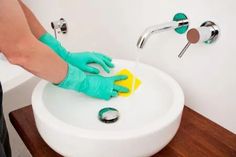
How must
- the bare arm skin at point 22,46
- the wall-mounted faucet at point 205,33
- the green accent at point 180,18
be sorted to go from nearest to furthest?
the bare arm skin at point 22,46 < the wall-mounted faucet at point 205,33 < the green accent at point 180,18

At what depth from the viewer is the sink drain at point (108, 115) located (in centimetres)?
84

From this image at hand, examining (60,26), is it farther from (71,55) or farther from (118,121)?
(118,121)

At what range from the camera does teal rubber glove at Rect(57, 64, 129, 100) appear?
2.57 ft

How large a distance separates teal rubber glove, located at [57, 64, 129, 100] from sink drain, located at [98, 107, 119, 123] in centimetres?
5

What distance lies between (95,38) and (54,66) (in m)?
0.55

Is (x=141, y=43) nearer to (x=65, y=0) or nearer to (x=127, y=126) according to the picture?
(x=127, y=126)

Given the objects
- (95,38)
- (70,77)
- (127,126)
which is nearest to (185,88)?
(127,126)

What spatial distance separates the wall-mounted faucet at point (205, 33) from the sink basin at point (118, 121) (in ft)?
0.53

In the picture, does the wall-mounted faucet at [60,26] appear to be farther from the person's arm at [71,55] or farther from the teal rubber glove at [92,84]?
the teal rubber glove at [92,84]

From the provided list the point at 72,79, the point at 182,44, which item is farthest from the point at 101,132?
the point at 182,44

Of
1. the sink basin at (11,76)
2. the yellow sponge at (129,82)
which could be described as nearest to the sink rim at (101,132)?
the yellow sponge at (129,82)

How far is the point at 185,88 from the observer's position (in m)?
0.93

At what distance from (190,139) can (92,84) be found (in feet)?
1.14

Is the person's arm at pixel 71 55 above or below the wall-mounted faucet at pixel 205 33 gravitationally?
below
